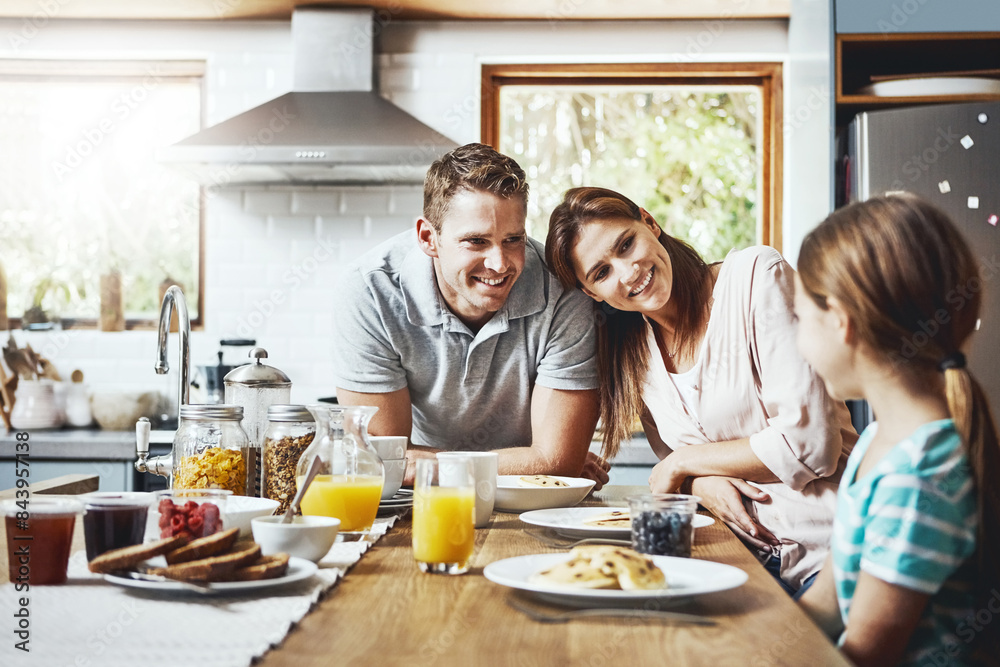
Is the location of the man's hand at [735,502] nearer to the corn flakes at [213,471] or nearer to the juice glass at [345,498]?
the juice glass at [345,498]

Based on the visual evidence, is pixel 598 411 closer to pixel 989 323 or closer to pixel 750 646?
pixel 750 646

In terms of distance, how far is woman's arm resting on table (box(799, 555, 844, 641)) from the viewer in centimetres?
119

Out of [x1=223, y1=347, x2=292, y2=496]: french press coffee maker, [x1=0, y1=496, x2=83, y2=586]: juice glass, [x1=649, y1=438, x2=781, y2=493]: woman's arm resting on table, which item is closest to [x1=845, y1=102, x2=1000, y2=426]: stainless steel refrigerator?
[x1=649, y1=438, x2=781, y2=493]: woman's arm resting on table

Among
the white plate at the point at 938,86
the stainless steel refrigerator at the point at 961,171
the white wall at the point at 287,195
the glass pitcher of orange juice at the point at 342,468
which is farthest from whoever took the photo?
the white wall at the point at 287,195

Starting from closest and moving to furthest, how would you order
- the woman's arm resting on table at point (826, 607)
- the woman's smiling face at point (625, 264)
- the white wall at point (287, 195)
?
1. the woman's arm resting on table at point (826, 607)
2. the woman's smiling face at point (625, 264)
3. the white wall at point (287, 195)

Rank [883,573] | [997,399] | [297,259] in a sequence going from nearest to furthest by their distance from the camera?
[883,573] → [997,399] → [297,259]

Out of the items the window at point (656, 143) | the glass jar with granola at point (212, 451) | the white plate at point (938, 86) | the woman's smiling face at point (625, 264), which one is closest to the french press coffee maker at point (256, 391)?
the glass jar with granola at point (212, 451)

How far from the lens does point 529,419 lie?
2162 mm

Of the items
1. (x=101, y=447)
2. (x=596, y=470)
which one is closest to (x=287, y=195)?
(x=101, y=447)

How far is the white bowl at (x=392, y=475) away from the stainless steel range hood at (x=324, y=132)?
1.89 m

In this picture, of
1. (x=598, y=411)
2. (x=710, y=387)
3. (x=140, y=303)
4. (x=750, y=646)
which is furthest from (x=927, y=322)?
(x=140, y=303)

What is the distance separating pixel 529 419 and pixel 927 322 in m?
1.20

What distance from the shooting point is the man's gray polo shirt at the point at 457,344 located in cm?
203

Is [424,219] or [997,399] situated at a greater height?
[424,219]
